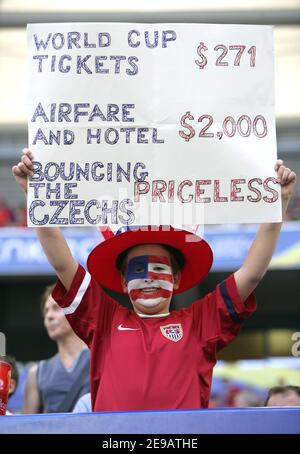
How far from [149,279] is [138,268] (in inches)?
2.8

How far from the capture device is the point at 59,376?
5102 millimetres

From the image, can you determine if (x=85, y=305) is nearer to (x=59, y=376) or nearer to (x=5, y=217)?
(x=59, y=376)

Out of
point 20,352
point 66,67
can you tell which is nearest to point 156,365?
point 66,67

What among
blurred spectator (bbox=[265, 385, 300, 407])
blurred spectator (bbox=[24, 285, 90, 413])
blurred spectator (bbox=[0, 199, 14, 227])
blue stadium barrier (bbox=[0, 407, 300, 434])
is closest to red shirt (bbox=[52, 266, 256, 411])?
blue stadium barrier (bbox=[0, 407, 300, 434])

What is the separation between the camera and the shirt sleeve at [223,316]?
3.50 m

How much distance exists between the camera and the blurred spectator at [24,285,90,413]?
4941mm

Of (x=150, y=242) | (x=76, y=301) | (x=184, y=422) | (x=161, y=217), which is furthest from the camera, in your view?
(x=150, y=242)

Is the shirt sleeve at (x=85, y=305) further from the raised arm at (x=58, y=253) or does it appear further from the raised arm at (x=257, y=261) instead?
the raised arm at (x=257, y=261)

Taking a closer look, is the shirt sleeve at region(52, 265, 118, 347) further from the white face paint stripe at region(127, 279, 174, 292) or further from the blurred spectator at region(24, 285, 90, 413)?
the blurred spectator at region(24, 285, 90, 413)

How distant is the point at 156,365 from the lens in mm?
3365

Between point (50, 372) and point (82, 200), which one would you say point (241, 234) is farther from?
point (82, 200)

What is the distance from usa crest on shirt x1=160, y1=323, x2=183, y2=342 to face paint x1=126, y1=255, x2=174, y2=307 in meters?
0.10

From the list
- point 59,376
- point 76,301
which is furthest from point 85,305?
point 59,376

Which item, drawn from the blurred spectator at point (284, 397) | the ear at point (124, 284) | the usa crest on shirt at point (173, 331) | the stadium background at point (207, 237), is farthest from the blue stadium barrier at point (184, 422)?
the stadium background at point (207, 237)
